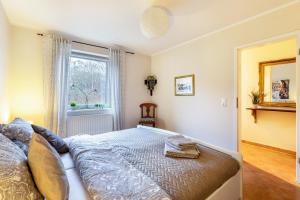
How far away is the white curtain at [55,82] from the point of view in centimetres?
282

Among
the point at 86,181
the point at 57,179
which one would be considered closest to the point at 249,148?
the point at 86,181

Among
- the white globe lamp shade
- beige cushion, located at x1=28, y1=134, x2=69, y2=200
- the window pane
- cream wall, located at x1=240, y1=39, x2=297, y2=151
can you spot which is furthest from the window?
cream wall, located at x1=240, y1=39, x2=297, y2=151

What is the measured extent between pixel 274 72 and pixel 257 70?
0.34 metres

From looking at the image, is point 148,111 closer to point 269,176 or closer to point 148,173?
point 269,176

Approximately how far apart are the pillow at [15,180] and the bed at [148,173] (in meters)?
0.32

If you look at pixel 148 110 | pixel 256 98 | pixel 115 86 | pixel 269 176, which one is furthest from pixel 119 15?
pixel 256 98

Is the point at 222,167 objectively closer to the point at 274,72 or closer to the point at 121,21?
the point at 121,21

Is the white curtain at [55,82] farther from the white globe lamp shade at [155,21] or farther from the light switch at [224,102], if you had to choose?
the light switch at [224,102]

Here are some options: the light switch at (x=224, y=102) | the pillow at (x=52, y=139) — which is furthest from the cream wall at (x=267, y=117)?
the pillow at (x=52, y=139)

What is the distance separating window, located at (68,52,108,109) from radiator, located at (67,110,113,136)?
0.25m

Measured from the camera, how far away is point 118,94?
361 cm

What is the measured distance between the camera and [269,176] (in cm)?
232

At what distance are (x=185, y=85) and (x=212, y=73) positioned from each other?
0.67 m

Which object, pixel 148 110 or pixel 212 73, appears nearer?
pixel 212 73
